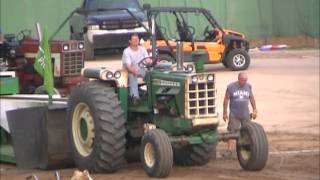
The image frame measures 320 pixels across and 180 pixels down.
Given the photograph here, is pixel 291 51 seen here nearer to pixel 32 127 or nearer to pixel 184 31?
pixel 184 31

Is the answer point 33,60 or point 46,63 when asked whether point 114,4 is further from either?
point 46,63

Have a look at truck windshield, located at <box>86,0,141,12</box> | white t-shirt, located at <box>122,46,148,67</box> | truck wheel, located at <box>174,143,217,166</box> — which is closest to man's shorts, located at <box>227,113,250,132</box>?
truck wheel, located at <box>174,143,217,166</box>

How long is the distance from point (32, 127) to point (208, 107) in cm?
267

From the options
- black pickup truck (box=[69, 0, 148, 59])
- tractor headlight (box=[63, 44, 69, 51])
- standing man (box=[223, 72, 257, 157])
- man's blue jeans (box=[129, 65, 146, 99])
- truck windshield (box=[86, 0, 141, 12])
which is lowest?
standing man (box=[223, 72, 257, 157])

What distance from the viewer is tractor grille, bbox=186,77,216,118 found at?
35.7 feet

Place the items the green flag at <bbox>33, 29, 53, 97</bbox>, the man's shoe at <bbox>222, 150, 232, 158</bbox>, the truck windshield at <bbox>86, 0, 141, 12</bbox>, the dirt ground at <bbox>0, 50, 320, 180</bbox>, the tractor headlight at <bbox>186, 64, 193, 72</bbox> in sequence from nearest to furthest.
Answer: the dirt ground at <bbox>0, 50, 320, 180</bbox> < the tractor headlight at <bbox>186, 64, 193, 72</bbox> < the green flag at <bbox>33, 29, 53, 97</bbox> < the man's shoe at <bbox>222, 150, 232, 158</bbox> < the truck windshield at <bbox>86, 0, 141, 12</bbox>

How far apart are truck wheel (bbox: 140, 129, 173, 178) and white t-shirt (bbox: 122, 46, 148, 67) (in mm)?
1233

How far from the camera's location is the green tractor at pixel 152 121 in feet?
35.6

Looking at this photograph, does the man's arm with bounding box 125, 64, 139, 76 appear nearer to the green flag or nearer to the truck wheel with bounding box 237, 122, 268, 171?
the truck wheel with bounding box 237, 122, 268, 171

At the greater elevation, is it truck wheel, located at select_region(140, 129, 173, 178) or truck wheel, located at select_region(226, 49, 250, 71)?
truck wheel, located at select_region(226, 49, 250, 71)

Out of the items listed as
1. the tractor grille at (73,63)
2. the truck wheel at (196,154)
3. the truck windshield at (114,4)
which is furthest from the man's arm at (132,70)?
the truck windshield at (114,4)

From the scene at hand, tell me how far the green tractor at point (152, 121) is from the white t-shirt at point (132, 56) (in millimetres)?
108

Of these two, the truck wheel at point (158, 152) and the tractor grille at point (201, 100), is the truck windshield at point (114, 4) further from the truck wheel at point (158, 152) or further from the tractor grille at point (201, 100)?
the truck wheel at point (158, 152)

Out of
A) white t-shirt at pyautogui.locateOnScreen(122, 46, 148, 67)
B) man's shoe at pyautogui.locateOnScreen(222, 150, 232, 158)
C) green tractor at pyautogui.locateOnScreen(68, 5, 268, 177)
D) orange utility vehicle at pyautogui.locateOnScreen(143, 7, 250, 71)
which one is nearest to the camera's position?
green tractor at pyautogui.locateOnScreen(68, 5, 268, 177)
